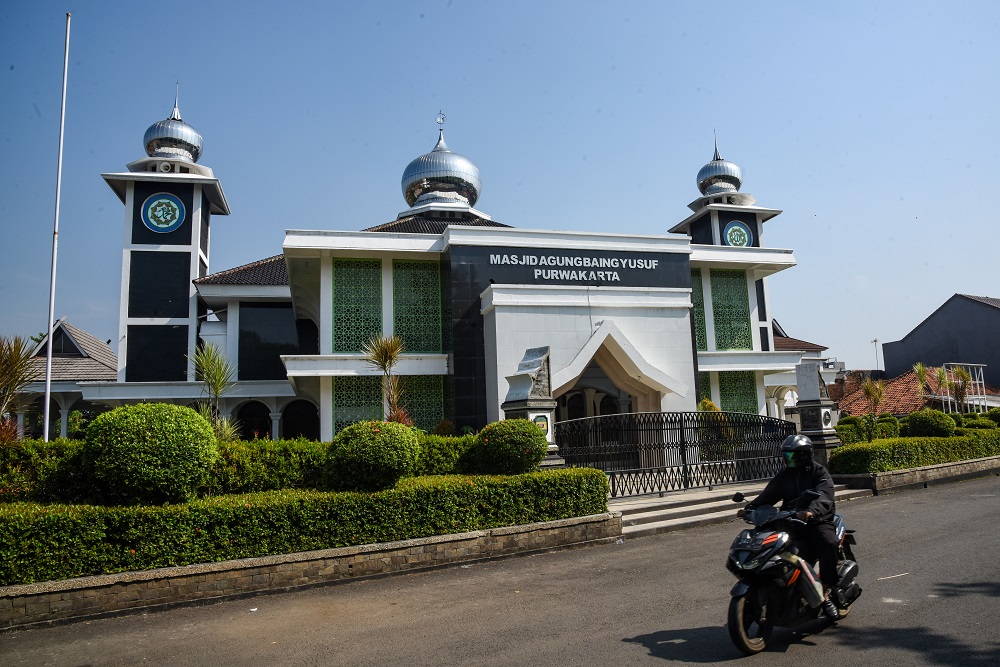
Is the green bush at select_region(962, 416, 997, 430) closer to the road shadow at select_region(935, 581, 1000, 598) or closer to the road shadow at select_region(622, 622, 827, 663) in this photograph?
the road shadow at select_region(935, 581, 1000, 598)

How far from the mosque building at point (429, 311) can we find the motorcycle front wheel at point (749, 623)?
12.1 metres

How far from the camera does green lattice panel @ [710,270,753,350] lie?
76.4 feet

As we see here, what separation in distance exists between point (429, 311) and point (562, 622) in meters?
14.5

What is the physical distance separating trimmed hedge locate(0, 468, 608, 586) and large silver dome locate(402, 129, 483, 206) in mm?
19240

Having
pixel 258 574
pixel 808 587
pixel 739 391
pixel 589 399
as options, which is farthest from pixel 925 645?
pixel 739 391

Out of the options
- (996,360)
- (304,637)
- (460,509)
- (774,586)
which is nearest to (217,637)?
(304,637)

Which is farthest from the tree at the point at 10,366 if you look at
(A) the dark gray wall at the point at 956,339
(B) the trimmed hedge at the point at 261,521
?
(A) the dark gray wall at the point at 956,339

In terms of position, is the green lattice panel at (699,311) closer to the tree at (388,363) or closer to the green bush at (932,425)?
the green bush at (932,425)

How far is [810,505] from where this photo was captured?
511cm

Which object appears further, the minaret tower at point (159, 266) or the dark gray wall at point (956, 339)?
the dark gray wall at point (956, 339)

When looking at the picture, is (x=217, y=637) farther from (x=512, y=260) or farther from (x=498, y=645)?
(x=512, y=260)

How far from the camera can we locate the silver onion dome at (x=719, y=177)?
32844 mm

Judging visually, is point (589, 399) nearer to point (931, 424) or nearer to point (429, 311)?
point (429, 311)

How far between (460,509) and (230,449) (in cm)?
317
